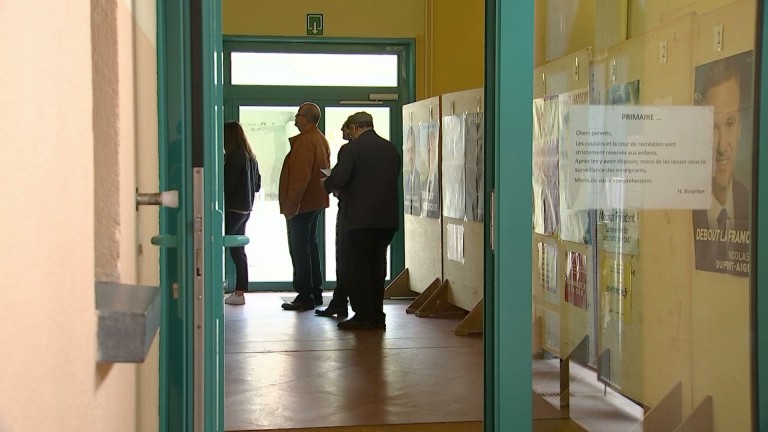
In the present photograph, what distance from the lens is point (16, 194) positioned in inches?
42.0

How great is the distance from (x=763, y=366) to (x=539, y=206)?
836 mm

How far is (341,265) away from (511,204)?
15.2 feet

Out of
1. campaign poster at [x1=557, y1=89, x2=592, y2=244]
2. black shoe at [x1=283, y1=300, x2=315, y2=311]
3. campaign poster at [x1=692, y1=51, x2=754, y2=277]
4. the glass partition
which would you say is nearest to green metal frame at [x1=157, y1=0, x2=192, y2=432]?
the glass partition

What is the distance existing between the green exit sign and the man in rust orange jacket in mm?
1907

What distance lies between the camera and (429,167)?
8180 millimetres

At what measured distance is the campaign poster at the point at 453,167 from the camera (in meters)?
7.39

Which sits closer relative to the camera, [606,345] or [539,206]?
[539,206]

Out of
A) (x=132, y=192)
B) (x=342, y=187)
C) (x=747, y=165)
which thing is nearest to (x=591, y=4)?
(x=747, y=165)

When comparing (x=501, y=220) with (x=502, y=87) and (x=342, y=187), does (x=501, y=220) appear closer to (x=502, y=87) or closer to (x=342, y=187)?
(x=502, y=87)

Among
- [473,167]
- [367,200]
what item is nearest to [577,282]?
[367,200]

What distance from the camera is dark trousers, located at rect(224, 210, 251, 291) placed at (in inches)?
298

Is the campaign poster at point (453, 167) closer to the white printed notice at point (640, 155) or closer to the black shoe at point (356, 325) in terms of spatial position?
the black shoe at point (356, 325)

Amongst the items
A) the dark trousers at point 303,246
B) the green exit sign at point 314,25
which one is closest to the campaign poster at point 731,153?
the dark trousers at point 303,246

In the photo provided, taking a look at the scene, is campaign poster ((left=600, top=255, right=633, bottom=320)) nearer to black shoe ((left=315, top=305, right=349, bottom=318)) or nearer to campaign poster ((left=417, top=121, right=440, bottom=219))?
black shoe ((left=315, top=305, right=349, bottom=318))
